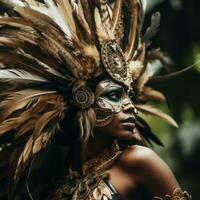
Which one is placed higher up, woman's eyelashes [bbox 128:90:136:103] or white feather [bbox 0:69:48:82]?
white feather [bbox 0:69:48:82]

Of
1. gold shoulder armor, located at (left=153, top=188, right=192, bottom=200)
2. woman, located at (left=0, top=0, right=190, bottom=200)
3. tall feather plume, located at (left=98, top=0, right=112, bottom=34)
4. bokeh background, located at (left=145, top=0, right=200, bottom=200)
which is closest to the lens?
gold shoulder armor, located at (left=153, top=188, right=192, bottom=200)

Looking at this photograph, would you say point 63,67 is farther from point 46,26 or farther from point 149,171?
point 149,171

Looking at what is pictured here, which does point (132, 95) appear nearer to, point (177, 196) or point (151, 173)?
point (151, 173)

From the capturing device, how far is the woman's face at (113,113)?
4.00 meters

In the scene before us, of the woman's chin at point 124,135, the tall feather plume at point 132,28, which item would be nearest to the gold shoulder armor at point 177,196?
the woman's chin at point 124,135

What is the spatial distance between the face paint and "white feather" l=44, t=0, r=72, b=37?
27cm

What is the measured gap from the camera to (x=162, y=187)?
152 inches

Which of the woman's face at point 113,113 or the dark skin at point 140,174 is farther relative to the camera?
the woman's face at point 113,113

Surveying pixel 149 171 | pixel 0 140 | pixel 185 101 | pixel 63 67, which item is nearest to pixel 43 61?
pixel 63 67

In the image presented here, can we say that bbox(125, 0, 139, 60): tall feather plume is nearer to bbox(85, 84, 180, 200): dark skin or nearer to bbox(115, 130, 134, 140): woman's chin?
bbox(115, 130, 134, 140): woman's chin

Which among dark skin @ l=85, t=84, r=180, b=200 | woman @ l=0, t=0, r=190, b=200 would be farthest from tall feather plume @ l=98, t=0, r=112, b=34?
dark skin @ l=85, t=84, r=180, b=200

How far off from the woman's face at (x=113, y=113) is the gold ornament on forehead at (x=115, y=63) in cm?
4

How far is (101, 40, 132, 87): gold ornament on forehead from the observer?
4.05 meters

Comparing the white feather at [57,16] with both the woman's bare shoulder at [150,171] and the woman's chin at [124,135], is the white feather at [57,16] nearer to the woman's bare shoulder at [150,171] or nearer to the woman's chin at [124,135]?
the woman's chin at [124,135]
